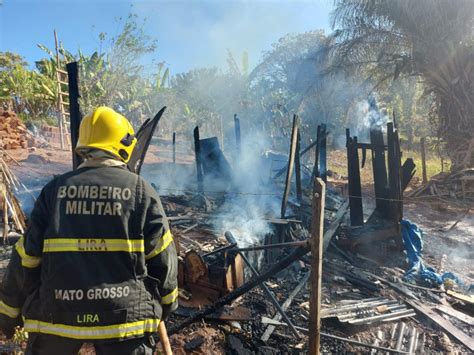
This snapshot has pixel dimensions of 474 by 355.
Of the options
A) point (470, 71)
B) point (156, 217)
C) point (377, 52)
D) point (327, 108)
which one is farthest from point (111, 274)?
point (327, 108)

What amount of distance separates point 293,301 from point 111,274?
11.4 feet

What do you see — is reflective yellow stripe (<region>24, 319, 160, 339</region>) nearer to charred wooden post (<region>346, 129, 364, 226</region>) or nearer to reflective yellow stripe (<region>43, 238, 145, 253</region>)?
reflective yellow stripe (<region>43, 238, 145, 253</region>)

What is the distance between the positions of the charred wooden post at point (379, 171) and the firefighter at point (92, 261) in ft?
21.1

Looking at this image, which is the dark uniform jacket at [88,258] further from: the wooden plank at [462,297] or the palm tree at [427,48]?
the palm tree at [427,48]

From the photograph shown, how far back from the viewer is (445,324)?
443 centimetres

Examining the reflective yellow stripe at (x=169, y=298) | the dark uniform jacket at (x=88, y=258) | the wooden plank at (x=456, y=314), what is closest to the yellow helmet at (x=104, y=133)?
the dark uniform jacket at (x=88, y=258)

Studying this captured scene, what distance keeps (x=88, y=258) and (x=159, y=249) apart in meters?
0.40

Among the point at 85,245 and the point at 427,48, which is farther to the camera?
the point at 427,48

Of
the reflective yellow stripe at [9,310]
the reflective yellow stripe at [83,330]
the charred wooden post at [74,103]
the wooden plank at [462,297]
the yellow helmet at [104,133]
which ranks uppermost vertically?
the charred wooden post at [74,103]

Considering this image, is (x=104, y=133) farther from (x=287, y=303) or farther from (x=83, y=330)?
(x=287, y=303)

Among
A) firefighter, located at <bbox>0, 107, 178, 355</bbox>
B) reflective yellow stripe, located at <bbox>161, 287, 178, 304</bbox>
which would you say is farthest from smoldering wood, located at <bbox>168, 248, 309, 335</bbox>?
firefighter, located at <bbox>0, 107, 178, 355</bbox>

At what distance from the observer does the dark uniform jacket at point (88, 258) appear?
5.90 ft

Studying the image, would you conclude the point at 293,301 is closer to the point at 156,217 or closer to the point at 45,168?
the point at 156,217

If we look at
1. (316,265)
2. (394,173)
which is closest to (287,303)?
(316,265)
